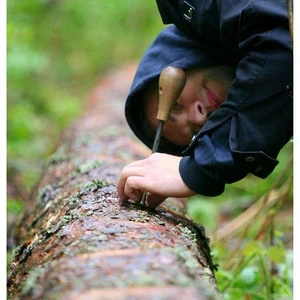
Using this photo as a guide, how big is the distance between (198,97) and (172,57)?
0.16 m

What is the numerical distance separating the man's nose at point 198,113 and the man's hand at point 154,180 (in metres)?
0.28

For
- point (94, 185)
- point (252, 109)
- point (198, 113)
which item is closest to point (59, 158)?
point (94, 185)

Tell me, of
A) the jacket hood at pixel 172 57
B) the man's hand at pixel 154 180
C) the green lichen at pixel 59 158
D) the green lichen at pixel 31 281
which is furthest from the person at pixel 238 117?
the green lichen at pixel 59 158

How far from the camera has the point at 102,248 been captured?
1.33 meters

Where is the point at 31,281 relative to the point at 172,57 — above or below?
below

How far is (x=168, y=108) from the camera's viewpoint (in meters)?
1.90

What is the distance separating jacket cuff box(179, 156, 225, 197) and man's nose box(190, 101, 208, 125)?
33 cm

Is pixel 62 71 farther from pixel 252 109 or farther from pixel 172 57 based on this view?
pixel 252 109

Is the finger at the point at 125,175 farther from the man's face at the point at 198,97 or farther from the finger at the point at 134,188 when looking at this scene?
the man's face at the point at 198,97

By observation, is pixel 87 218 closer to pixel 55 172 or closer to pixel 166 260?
pixel 166 260

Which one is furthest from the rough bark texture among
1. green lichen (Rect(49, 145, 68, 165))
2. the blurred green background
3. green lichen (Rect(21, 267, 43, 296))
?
the blurred green background

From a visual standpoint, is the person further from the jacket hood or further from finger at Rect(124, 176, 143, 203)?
the jacket hood

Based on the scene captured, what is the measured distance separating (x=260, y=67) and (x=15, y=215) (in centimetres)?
183

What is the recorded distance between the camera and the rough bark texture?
1.14 m
